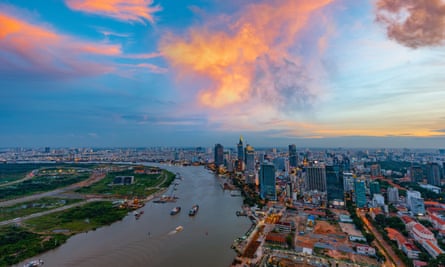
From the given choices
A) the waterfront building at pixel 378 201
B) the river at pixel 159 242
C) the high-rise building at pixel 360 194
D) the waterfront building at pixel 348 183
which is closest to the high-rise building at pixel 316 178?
the high-rise building at pixel 360 194

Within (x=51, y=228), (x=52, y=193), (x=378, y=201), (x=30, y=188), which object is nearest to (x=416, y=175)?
(x=378, y=201)

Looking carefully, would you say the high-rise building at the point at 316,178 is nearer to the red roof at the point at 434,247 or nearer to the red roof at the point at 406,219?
the red roof at the point at 406,219

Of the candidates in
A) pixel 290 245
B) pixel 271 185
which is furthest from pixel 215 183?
pixel 290 245

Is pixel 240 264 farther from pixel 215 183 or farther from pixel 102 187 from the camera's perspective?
pixel 102 187

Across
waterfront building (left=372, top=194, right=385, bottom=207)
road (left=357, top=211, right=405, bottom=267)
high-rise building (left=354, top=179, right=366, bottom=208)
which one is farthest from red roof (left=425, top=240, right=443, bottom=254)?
high-rise building (left=354, top=179, right=366, bottom=208)

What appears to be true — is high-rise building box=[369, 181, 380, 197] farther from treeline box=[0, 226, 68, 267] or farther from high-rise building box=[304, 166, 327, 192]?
treeline box=[0, 226, 68, 267]
